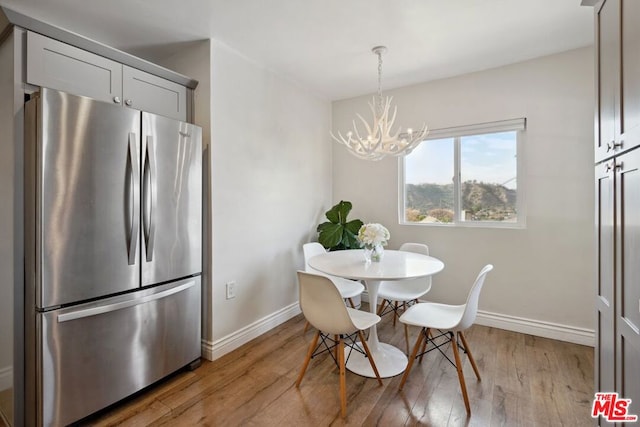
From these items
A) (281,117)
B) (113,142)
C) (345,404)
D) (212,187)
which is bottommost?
(345,404)

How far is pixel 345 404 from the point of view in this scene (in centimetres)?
184

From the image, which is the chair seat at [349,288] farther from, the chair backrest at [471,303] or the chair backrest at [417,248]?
the chair backrest at [471,303]

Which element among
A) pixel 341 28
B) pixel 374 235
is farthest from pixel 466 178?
pixel 341 28

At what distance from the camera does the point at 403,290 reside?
2.72 m

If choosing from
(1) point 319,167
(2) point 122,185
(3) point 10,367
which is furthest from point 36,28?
(1) point 319,167

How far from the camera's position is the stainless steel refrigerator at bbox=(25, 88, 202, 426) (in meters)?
1.59

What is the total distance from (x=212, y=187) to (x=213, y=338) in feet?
3.97

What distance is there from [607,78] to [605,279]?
0.91m

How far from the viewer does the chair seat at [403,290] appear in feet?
8.62

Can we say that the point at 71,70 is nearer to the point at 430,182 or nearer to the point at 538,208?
the point at 430,182

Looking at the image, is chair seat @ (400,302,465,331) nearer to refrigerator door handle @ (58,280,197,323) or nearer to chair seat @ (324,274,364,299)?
chair seat @ (324,274,364,299)

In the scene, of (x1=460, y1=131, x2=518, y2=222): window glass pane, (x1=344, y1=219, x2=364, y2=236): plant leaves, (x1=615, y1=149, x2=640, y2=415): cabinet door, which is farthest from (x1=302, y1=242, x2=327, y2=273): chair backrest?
(x1=615, y1=149, x2=640, y2=415): cabinet door

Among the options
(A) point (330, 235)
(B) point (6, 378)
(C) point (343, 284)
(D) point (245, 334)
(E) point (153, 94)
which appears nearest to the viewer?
(B) point (6, 378)

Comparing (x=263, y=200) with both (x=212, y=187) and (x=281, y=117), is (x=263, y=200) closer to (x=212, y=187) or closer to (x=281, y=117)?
(x=212, y=187)
